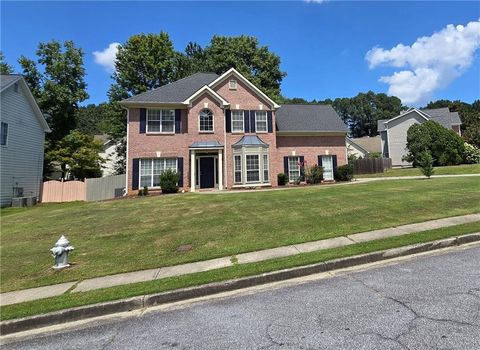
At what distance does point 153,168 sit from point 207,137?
4.32 meters

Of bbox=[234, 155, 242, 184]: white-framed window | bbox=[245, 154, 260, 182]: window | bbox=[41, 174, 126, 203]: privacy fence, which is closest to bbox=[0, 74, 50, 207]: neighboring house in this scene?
bbox=[41, 174, 126, 203]: privacy fence

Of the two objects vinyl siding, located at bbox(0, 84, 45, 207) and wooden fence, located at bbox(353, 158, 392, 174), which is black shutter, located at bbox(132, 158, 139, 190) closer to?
vinyl siding, located at bbox(0, 84, 45, 207)

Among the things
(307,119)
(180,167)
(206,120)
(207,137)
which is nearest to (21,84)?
(180,167)

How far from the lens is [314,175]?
78.3 ft

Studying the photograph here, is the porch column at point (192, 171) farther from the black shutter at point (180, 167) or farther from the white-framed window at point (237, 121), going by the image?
the white-framed window at point (237, 121)

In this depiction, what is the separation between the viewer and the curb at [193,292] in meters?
4.65

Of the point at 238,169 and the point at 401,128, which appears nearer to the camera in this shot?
the point at 238,169

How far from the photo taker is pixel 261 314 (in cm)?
425

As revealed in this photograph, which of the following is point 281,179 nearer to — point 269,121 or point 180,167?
point 269,121

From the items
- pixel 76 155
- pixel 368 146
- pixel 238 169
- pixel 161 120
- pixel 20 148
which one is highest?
pixel 368 146

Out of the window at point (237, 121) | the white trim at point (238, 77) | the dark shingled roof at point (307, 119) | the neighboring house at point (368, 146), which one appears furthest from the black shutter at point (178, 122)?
the neighboring house at point (368, 146)

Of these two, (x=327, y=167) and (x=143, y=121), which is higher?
(x=143, y=121)

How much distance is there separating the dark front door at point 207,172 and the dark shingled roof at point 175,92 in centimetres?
464

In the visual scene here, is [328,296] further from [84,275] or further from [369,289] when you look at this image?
[84,275]
